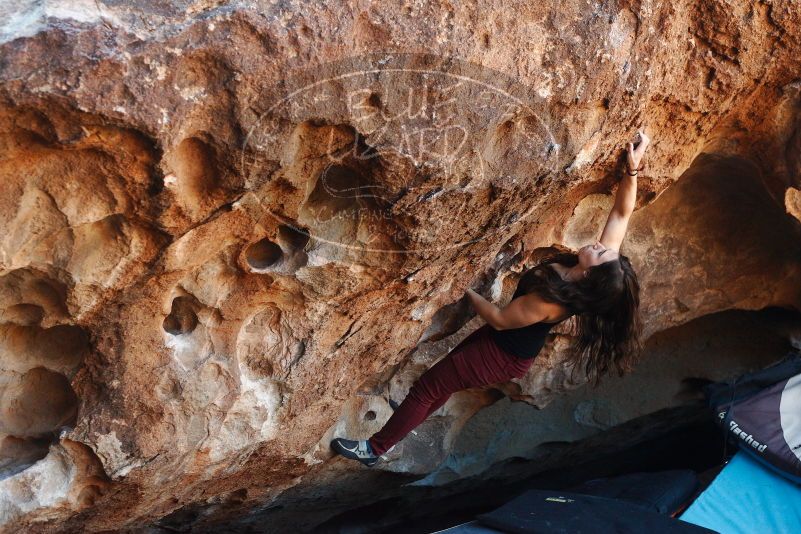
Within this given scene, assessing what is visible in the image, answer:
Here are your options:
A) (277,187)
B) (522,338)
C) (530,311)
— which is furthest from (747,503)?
(277,187)

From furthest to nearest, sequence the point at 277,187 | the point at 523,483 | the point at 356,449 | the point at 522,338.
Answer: the point at 523,483 → the point at 356,449 → the point at 522,338 → the point at 277,187

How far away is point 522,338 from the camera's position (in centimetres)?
260

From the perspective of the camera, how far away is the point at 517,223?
2.46 metres

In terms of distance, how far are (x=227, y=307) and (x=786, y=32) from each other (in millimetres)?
1845

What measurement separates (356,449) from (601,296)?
3.48ft

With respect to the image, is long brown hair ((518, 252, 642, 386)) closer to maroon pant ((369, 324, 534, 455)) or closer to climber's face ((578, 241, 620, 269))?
climber's face ((578, 241, 620, 269))

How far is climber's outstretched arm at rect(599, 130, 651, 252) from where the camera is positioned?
2.47 metres

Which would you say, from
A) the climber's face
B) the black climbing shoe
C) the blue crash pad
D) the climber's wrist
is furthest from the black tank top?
the blue crash pad

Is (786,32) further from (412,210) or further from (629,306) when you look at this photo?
(412,210)

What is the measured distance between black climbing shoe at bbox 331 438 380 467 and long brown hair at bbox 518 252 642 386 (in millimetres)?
840

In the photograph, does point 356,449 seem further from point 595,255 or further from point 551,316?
point 595,255

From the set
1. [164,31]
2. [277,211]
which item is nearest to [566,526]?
[277,211]

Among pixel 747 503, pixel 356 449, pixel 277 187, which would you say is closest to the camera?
pixel 277 187

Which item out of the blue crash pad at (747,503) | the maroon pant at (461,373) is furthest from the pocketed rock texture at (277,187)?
the blue crash pad at (747,503)
